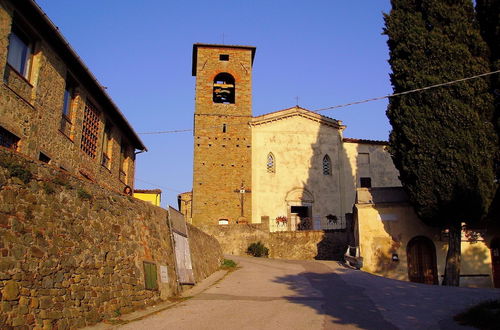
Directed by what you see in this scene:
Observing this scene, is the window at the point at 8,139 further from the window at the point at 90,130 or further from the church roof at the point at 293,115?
the church roof at the point at 293,115

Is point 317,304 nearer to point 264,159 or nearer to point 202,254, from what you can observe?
point 202,254

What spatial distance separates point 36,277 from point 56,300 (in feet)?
2.26

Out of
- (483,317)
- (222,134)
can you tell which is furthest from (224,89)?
(483,317)

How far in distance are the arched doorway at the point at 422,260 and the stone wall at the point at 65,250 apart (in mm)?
12832

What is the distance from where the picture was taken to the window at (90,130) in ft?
60.1

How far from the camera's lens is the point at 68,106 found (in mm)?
17234

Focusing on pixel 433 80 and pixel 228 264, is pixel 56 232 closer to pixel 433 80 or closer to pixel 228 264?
pixel 228 264

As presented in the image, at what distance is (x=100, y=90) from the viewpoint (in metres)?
18.7

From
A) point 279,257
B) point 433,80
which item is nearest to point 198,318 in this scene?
point 433,80

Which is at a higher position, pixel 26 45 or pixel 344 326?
pixel 26 45

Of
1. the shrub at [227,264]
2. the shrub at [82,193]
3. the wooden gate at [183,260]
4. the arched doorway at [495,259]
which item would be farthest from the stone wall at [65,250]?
the arched doorway at [495,259]

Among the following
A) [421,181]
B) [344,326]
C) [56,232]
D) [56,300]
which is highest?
[421,181]

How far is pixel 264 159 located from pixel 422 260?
57.7ft

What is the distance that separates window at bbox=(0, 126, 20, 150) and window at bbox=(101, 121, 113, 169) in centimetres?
682
